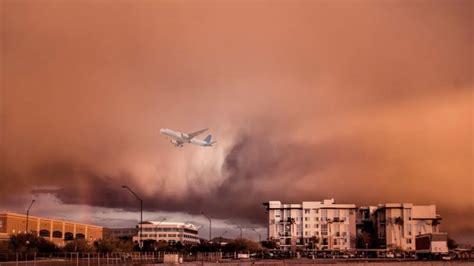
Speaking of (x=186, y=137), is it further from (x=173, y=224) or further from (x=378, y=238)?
(x=173, y=224)

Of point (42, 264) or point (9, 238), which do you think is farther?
point (9, 238)

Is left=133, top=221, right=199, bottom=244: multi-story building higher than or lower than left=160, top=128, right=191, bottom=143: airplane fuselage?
lower

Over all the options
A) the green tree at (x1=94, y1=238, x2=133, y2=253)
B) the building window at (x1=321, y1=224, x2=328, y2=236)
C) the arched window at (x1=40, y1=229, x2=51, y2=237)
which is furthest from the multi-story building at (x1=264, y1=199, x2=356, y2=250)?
the green tree at (x1=94, y1=238, x2=133, y2=253)

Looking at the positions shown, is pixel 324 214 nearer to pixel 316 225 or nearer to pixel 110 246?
pixel 316 225

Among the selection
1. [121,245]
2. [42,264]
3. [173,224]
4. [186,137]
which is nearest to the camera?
[42,264]

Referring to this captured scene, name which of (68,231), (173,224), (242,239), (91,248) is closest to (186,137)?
(91,248)

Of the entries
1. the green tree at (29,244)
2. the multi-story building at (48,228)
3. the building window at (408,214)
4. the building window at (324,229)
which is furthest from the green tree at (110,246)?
the building window at (408,214)

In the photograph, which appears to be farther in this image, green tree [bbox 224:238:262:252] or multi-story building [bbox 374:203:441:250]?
multi-story building [bbox 374:203:441:250]

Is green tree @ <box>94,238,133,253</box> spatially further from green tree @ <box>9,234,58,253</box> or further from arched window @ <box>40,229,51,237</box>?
arched window @ <box>40,229,51,237</box>
